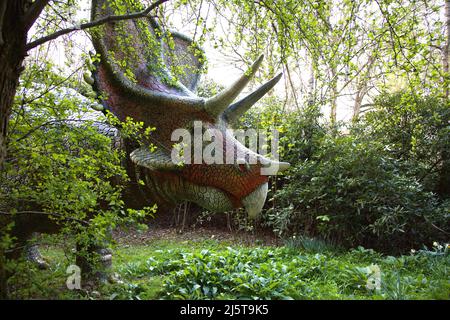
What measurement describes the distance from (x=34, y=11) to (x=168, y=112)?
931 mm

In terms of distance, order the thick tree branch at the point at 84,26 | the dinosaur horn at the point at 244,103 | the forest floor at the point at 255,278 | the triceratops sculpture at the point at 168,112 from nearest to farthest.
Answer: the thick tree branch at the point at 84,26 < the triceratops sculpture at the point at 168,112 < the dinosaur horn at the point at 244,103 < the forest floor at the point at 255,278

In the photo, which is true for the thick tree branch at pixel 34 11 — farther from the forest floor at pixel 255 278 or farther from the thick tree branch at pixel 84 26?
the forest floor at pixel 255 278

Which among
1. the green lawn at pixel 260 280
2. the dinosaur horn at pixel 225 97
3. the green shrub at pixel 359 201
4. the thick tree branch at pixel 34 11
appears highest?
the thick tree branch at pixel 34 11

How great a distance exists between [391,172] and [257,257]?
2.58m

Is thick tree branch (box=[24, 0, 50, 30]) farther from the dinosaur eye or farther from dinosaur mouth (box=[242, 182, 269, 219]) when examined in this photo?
dinosaur mouth (box=[242, 182, 269, 219])

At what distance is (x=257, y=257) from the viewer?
504 centimetres

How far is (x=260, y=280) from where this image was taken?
11.5 feet

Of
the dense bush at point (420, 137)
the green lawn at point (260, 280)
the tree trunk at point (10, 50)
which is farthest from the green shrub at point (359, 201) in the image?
the tree trunk at point (10, 50)

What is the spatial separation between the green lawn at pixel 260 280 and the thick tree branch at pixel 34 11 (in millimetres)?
1320

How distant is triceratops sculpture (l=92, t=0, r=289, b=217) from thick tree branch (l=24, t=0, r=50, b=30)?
0.66m

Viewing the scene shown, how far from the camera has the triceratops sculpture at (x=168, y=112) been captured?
7.23ft

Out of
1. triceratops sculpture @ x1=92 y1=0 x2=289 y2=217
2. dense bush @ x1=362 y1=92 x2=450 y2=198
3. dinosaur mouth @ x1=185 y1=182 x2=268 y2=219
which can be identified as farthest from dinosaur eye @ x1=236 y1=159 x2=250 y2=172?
dense bush @ x1=362 y1=92 x2=450 y2=198

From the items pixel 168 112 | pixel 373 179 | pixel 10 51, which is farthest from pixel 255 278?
pixel 373 179

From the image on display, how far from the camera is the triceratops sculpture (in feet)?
7.23
